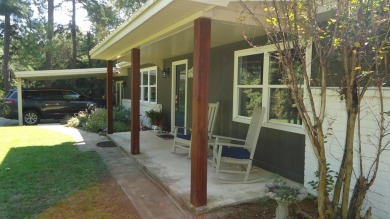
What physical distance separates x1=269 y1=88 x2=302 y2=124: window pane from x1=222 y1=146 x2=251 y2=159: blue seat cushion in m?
0.80

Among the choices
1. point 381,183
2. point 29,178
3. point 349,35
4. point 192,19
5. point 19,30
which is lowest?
point 29,178

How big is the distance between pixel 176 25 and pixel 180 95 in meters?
4.61

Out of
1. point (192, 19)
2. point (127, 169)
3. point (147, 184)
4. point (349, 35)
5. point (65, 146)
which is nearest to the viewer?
point (349, 35)

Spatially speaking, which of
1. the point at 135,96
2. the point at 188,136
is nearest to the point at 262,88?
the point at 188,136

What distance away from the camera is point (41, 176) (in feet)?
15.3

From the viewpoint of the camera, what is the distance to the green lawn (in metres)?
3.61

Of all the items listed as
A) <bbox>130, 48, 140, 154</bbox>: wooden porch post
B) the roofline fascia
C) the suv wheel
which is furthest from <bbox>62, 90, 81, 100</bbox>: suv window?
<bbox>130, 48, 140, 154</bbox>: wooden porch post

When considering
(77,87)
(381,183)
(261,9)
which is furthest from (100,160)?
(77,87)

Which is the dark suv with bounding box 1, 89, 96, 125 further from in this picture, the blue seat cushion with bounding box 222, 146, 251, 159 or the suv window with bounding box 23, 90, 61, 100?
the blue seat cushion with bounding box 222, 146, 251, 159

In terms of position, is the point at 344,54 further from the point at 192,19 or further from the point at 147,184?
the point at 147,184

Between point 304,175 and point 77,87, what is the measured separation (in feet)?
62.3

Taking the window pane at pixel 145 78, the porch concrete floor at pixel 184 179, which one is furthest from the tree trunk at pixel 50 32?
the porch concrete floor at pixel 184 179

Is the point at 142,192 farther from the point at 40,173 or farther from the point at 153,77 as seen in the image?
the point at 153,77

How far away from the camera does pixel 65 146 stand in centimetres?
708
